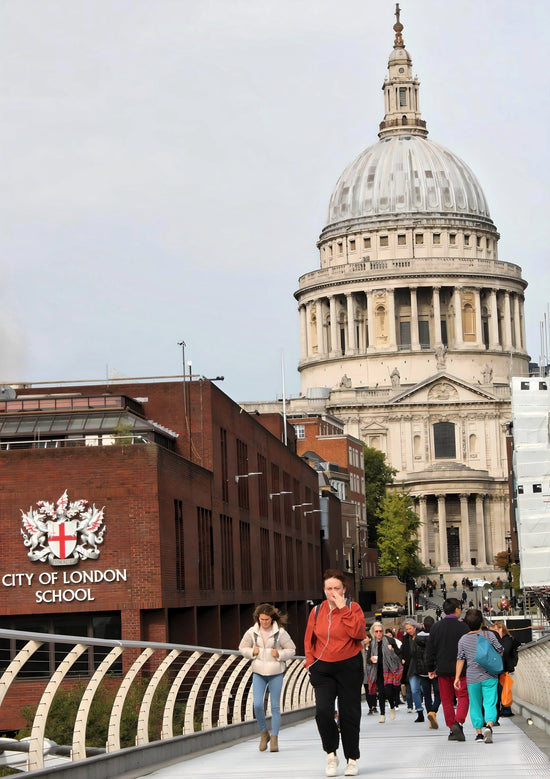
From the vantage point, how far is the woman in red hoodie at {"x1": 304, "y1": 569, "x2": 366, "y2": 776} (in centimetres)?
1750

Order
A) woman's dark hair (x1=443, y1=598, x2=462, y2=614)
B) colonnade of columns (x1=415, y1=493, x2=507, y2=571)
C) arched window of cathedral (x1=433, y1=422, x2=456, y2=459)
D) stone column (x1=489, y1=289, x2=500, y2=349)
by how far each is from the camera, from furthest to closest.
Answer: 1. stone column (x1=489, y1=289, x2=500, y2=349)
2. arched window of cathedral (x1=433, y1=422, x2=456, y2=459)
3. colonnade of columns (x1=415, y1=493, x2=507, y2=571)
4. woman's dark hair (x1=443, y1=598, x2=462, y2=614)

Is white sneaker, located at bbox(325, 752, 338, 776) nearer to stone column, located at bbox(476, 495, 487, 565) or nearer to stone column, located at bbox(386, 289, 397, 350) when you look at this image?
stone column, located at bbox(476, 495, 487, 565)

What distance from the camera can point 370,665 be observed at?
3244cm

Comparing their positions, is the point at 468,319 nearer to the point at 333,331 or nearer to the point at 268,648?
the point at 333,331

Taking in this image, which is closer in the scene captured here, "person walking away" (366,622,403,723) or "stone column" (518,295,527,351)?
"person walking away" (366,622,403,723)

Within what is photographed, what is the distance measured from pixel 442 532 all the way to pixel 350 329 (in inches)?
1158

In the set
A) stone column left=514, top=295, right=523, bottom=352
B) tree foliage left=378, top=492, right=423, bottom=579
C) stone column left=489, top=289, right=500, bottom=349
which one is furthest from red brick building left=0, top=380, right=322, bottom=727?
stone column left=514, top=295, right=523, bottom=352

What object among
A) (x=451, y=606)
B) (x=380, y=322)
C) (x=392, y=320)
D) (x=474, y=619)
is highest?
(x=380, y=322)

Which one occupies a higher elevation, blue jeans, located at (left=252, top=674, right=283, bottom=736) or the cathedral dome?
the cathedral dome

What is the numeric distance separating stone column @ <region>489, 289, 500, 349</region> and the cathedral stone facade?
165 millimetres

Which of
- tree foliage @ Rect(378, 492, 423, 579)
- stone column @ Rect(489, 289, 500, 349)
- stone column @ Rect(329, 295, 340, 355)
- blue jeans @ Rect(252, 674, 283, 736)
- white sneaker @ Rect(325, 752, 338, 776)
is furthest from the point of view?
stone column @ Rect(329, 295, 340, 355)

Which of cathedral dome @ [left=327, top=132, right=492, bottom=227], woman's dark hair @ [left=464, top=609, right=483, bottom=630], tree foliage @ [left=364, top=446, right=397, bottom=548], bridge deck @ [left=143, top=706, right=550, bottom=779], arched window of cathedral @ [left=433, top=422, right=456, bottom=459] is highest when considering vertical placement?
cathedral dome @ [left=327, top=132, right=492, bottom=227]

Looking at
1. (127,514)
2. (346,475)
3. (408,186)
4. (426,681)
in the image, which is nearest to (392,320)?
(408,186)

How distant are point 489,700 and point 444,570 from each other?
14072cm
